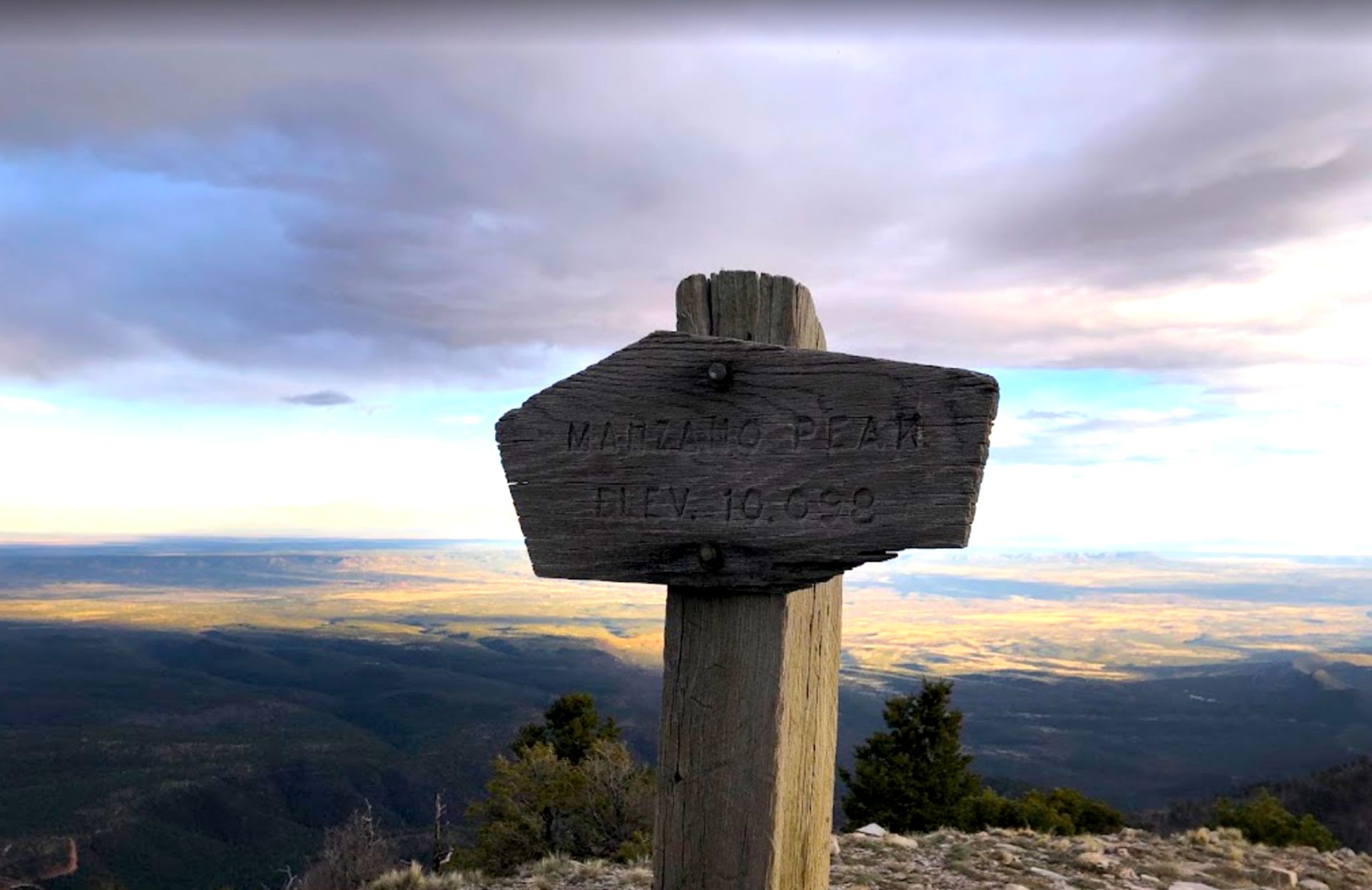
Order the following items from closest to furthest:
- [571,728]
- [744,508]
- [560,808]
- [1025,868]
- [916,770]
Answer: [744,508] → [1025,868] → [560,808] → [571,728] → [916,770]

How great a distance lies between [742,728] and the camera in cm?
340

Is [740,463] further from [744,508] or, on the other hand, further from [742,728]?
[742,728]

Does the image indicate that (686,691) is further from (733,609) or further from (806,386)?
(806,386)

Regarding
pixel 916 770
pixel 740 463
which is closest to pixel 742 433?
pixel 740 463

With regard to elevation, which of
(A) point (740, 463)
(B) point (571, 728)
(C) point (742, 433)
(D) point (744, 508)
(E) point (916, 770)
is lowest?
(E) point (916, 770)

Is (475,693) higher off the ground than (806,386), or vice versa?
(806,386)

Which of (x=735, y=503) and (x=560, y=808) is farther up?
(x=735, y=503)

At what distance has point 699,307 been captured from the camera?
3.69 meters

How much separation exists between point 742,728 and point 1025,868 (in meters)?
7.62

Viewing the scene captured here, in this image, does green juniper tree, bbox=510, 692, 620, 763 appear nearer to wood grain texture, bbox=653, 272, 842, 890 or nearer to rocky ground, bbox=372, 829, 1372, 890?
rocky ground, bbox=372, 829, 1372, 890

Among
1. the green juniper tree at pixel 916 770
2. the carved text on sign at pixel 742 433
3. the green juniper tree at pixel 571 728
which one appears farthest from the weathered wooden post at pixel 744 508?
the green juniper tree at pixel 916 770

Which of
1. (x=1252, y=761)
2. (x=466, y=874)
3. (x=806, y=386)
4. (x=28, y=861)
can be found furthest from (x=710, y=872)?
(x=1252, y=761)

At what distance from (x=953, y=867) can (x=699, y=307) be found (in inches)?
311

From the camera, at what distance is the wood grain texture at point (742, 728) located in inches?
132
